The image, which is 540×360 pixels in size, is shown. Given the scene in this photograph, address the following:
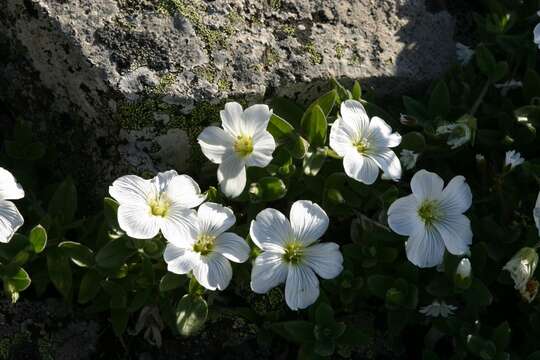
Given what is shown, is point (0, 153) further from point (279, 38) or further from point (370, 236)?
point (370, 236)

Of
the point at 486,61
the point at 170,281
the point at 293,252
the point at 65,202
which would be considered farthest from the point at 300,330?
the point at 486,61

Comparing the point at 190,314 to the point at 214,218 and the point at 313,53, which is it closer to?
the point at 214,218

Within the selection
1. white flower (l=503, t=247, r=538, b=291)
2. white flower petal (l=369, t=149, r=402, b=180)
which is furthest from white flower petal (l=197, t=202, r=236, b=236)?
white flower (l=503, t=247, r=538, b=291)

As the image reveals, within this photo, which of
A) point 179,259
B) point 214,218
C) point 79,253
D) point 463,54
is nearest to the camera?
Answer: point 179,259

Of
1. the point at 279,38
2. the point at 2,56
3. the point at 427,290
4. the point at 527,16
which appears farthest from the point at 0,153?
the point at 527,16

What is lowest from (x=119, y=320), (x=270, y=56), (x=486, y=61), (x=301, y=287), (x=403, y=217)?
(x=119, y=320)

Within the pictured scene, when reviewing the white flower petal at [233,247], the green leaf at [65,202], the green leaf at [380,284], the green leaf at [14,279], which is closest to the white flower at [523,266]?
the green leaf at [380,284]
